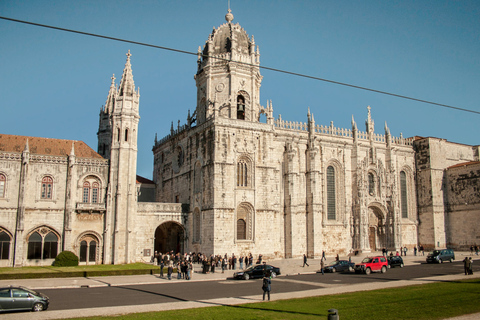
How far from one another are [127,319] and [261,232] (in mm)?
29783

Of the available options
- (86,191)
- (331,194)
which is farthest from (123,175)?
(331,194)

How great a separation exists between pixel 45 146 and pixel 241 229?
20930mm

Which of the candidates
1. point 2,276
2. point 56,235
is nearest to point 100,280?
point 2,276

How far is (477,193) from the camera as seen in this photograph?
56.4 metres

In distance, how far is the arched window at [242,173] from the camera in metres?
45.2

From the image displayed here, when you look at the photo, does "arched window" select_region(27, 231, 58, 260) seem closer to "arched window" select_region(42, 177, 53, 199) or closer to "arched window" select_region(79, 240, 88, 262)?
"arched window" select_region(79, 240, 88, 262)

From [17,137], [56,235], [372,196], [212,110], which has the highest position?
[212,110]

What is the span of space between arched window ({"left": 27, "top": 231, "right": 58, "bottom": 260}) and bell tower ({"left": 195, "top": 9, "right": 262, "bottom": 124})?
18.8 metres

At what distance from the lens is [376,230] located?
5516 cm

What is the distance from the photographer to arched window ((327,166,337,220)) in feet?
169

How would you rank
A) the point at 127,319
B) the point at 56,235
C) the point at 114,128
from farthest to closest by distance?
the point at 114,128 → the point at 56,235 → the point at 127,319

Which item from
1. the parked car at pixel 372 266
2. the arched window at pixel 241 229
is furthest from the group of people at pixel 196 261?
the parked car at pixel 372 266

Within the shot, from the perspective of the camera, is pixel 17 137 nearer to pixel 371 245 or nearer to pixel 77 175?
pixel 77 175

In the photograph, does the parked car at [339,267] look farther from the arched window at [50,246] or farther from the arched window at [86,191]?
the arched window at [50,246]
